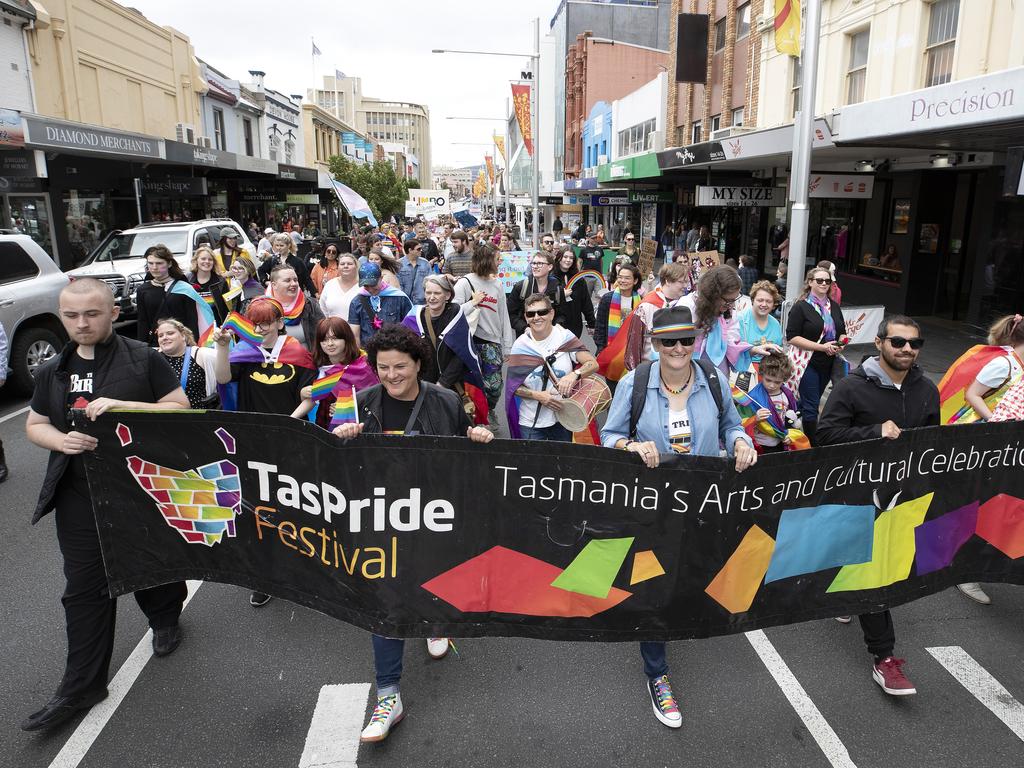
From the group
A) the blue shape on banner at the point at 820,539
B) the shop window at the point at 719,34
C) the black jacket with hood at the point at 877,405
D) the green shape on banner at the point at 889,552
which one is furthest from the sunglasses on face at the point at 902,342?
the shop window at the point at 719,34

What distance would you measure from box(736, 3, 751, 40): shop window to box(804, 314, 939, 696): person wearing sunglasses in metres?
22.6

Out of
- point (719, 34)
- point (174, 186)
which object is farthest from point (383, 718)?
point (719, 34)

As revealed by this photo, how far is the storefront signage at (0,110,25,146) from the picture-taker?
1434cm

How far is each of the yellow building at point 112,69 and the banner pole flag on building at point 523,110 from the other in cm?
Result: 1308

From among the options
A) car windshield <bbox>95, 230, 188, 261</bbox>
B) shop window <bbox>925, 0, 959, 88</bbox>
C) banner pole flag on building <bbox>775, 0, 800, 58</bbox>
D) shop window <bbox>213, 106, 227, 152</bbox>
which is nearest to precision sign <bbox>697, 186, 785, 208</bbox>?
shop window <bbox>925, 0, 959, 88</bbox>

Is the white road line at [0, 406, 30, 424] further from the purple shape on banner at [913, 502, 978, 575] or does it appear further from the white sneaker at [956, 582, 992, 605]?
the white sneaker at [956, 582, 992, 605]

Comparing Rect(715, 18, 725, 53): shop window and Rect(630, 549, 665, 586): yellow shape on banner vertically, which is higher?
Rect(715, 18, 725, 53): shop window

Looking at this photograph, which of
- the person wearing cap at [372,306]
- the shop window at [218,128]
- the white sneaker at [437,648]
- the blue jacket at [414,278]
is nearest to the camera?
the white sneaker at [437,648]

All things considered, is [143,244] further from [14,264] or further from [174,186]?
[174,186]

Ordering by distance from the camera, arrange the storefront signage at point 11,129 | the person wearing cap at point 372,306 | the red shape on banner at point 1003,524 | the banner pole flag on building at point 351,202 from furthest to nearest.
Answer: the banner pole flag on building at point 351,202 → the storefront signage at point 11,129 → the person wearing cap at point 372,306 → the red shape on banner at point 1003,524

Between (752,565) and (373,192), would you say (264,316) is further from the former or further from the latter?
(373,192)

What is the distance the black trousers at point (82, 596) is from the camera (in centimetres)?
348

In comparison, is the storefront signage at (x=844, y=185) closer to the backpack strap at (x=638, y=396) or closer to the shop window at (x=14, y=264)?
the backpack strap at (x=638, y=396)

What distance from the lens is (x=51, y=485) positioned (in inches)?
135
